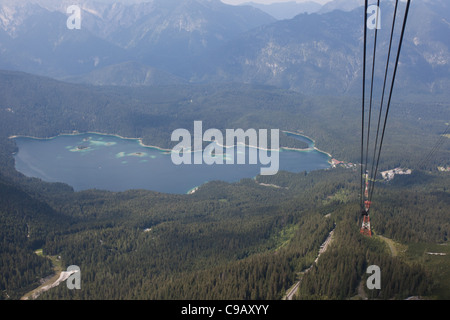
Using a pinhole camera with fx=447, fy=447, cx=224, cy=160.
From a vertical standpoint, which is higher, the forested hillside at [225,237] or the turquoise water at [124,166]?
the turquoise water at [124,166]

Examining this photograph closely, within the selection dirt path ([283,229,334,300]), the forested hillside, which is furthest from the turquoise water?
dirt path ([283,229,334,300])

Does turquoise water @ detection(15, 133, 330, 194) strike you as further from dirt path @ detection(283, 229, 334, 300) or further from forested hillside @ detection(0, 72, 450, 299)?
dirt path @ detection(283, 229, 334, 300)

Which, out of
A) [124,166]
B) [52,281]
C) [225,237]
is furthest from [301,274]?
[124,166]

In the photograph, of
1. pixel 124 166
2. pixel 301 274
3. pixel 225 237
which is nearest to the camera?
pixel 301 274

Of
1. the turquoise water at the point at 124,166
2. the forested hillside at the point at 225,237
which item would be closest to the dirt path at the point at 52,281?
the forested hillside at the point at 225,237

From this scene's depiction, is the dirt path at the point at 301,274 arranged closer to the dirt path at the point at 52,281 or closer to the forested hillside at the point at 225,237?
the forested hillside at the point at 225,237

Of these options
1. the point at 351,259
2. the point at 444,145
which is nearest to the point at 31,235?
the point at 351,259

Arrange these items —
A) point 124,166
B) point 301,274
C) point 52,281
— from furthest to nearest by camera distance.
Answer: point 124,166 → point 52,281 → point 301,274

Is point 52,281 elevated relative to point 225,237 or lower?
lower

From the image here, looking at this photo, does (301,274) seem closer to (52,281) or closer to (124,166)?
(52,281)

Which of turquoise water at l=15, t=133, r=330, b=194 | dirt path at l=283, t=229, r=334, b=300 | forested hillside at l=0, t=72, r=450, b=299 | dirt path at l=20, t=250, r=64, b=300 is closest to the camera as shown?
dirt path at l=283, t=229, r=334, b=300
